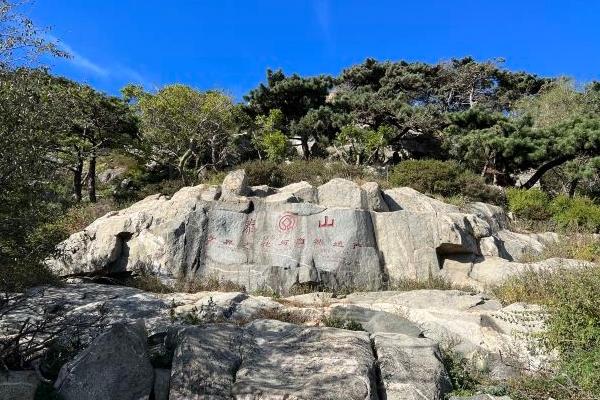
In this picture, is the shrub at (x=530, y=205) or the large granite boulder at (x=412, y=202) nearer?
the large granite boulder at (x=412, y=202)

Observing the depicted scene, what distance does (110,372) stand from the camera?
583cm

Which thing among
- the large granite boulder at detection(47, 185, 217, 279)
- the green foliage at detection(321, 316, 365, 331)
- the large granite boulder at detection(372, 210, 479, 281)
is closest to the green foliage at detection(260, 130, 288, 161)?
the large granite boulder at detection(47, 185, 217, 279)

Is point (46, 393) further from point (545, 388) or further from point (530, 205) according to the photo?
point (530, 205)

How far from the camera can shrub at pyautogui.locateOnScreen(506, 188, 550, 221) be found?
16.7m

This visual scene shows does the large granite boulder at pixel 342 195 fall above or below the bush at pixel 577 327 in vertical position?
above

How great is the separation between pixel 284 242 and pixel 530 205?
30.5ft

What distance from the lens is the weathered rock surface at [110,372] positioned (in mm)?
5707

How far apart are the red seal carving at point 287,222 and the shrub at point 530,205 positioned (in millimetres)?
8531

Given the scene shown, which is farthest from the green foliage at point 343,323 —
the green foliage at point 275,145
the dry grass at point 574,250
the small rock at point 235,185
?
the green foliage at point 275,145

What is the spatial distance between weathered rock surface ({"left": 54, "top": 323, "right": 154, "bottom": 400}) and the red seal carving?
6792 mm

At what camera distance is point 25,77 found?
266 inches

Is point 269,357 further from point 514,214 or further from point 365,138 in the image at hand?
point 365,138

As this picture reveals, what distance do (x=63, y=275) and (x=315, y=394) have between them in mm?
9095

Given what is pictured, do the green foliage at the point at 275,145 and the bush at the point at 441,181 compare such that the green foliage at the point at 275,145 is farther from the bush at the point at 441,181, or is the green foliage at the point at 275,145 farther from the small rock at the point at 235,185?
the small rock at the point at 235,185
